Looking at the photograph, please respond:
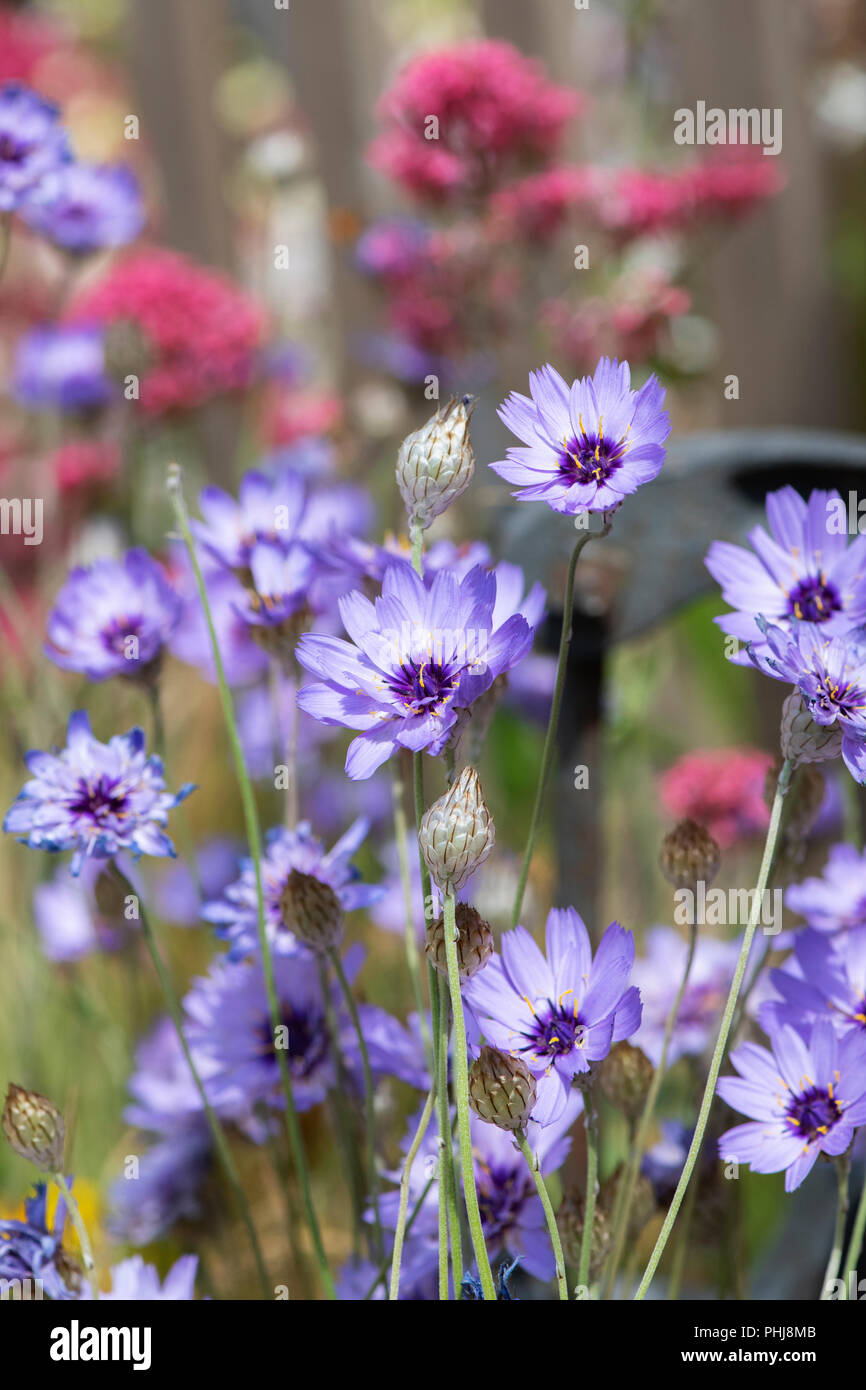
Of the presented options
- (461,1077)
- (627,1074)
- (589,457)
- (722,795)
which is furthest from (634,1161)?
(722,795)

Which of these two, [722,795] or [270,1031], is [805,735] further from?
[722,795]

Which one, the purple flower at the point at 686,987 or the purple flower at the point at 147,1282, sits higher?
the purple flower at the point at 686,987

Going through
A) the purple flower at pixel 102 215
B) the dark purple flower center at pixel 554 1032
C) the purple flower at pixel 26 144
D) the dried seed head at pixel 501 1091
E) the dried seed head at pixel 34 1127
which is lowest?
the dried seed head at pixel 34 1127

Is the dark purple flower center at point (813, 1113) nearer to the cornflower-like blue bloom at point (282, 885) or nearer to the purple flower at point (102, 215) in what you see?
the cornflower-like blue bloom at point (282, 885)

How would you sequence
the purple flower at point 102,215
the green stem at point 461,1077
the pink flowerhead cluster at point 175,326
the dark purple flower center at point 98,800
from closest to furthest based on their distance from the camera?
the green stem at point 461,1077
the dark purple flower center at point 98,800
the purple flower at point 102,215
the pink flowerhead cluster at point 175,326

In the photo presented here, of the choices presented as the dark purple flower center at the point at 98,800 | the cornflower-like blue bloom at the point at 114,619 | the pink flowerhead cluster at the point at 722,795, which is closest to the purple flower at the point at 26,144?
the cornflower-like blue bloom at the point at 114,619

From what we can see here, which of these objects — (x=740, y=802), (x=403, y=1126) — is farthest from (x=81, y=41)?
(x=403, y=1126)

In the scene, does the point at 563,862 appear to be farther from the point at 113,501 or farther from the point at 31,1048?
the point at 113,501
